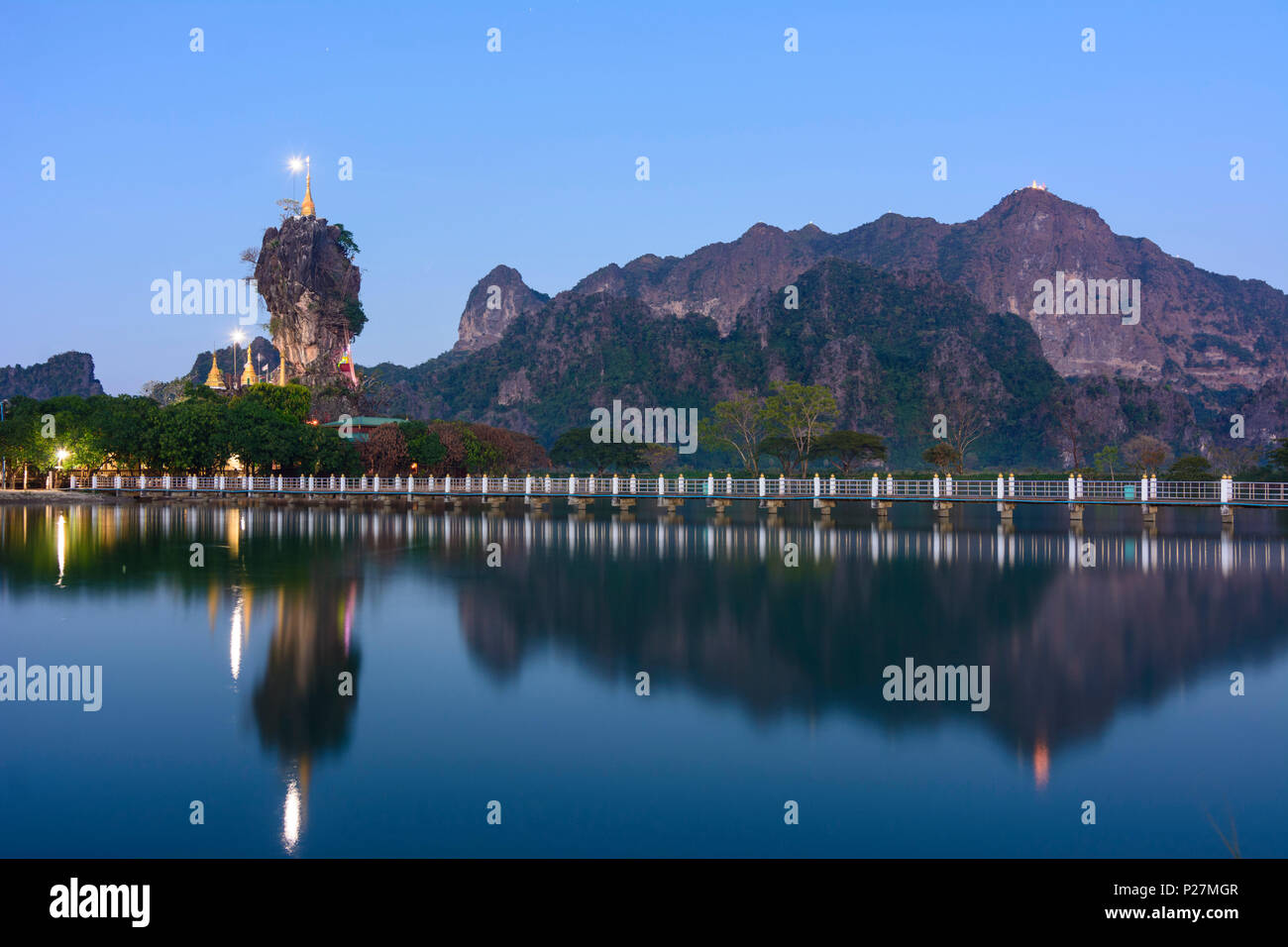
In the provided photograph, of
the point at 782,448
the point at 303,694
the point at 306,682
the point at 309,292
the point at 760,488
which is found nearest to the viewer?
the point at 303,694

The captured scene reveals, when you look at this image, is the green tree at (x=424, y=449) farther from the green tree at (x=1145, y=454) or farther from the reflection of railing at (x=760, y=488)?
the green tree at (x=1145, y=454)

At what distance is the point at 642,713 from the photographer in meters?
13.3

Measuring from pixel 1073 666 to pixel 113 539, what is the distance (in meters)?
34.2

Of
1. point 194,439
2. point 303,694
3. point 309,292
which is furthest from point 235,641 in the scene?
point 309,292

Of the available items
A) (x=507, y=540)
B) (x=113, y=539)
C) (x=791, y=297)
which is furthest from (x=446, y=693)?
(x=791, y=297)

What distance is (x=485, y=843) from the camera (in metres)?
8.87

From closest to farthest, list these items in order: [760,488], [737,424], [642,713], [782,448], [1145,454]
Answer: [642,713], [760,488], [1145,454], [737,424], [782,448]

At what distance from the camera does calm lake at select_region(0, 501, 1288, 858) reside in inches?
365

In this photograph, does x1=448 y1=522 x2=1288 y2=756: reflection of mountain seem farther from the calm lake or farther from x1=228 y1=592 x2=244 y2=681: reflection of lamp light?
x1=228 y1=592 x2=244 y2=681: reflection of lamp light

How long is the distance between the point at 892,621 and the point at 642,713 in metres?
8.07

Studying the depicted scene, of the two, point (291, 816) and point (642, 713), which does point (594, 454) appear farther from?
point (291, 816)

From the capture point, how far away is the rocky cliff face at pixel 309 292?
128375mm

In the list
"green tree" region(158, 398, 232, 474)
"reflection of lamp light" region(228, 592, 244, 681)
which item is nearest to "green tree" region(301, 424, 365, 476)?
"green tree" region(158, 398, 232, 474)
